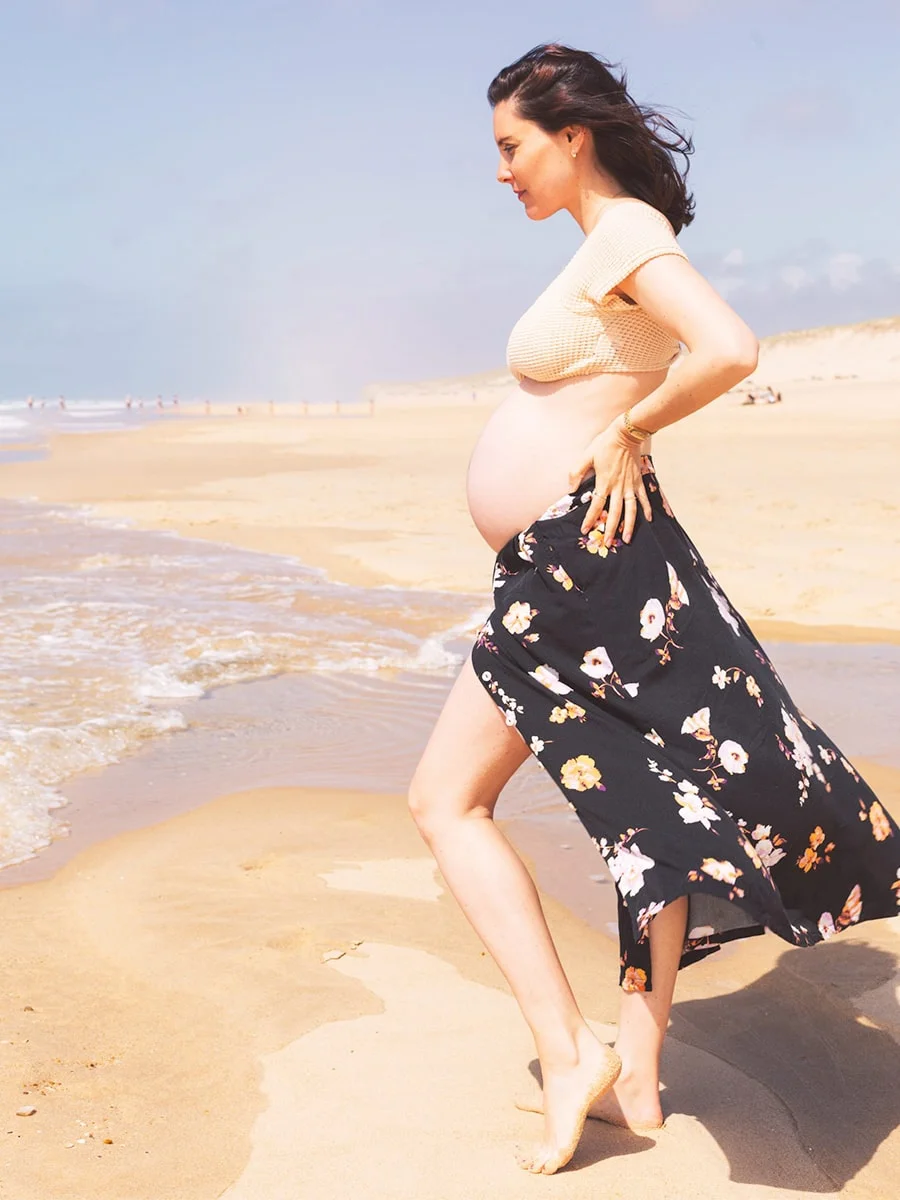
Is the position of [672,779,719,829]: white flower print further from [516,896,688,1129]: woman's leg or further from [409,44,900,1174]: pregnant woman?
[516,896,688,1129]: woman's leg

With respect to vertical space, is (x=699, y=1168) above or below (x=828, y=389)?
above

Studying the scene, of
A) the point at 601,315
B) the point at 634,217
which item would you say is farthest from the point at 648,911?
the point at 634,217

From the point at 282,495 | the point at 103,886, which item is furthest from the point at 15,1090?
the point at 282,495

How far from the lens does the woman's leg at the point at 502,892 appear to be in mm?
2213

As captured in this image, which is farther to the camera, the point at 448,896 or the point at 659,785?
the point at 448,896

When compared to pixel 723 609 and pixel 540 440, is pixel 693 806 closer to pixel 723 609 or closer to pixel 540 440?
pixel 723 609

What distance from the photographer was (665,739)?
2.16 meters

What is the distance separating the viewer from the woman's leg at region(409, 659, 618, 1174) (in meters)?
2.21

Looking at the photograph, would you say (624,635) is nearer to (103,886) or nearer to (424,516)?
(103,886)

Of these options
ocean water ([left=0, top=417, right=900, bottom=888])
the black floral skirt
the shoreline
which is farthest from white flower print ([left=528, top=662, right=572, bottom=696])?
the shoreline

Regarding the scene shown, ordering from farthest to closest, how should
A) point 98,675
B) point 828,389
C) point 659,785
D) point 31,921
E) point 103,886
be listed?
point 828,389 < point 98,675 < point 103,886 < point 31,921 < point 659,785

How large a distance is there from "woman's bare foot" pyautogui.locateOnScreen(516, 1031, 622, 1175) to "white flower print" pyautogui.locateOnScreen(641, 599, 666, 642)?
72 cm

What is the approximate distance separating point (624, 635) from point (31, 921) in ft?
6.33

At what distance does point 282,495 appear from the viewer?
14.6m
